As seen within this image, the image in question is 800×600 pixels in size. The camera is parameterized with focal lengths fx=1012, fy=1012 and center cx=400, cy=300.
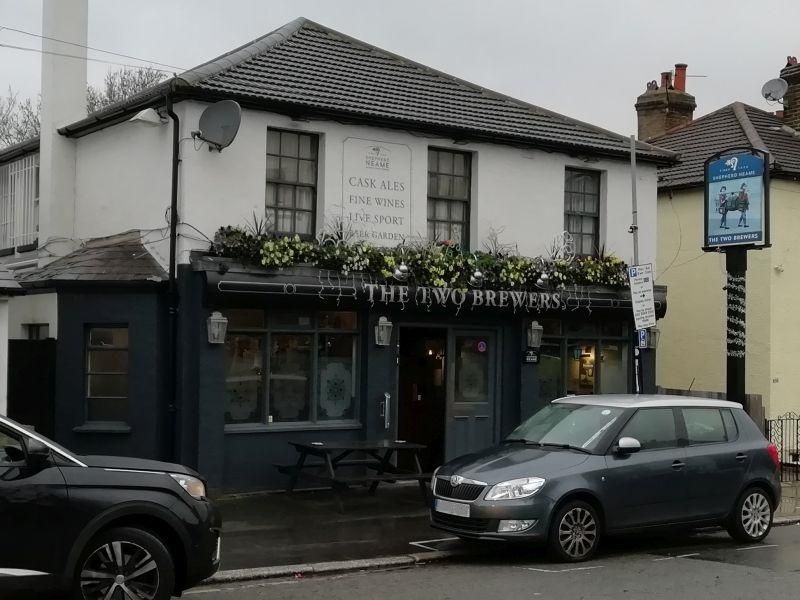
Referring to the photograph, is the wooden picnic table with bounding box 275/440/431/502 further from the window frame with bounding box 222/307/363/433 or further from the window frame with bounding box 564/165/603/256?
the window frame with bounding box 564/165/603/256

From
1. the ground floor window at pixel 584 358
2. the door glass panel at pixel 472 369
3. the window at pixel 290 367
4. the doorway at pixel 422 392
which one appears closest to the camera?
the window at pixel 290 367

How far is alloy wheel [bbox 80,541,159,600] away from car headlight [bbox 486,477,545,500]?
3.75m

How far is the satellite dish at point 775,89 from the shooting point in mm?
21688

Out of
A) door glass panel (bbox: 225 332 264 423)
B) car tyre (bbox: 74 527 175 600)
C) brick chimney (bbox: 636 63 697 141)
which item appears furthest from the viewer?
brick chimney (bbox: 636 63 697 141)


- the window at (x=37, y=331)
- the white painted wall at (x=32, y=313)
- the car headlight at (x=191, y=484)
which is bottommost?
the car headlight at (x=191, y=484)

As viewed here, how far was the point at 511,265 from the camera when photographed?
1584 centimetres

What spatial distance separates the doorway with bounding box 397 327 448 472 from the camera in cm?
1638

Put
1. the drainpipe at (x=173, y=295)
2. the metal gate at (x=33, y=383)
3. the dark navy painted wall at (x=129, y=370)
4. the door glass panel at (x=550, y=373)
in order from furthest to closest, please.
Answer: the door glass panel at (x=550, y=373)
the metal gate at (x=33, y=383)
the dark navy painted wall at (x=129, y=370)
the drainpipe at (x=173, y=295)

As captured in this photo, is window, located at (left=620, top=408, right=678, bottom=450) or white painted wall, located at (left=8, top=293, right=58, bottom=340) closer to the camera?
window, located at (left=620, top=408, right=678, bottom=450)

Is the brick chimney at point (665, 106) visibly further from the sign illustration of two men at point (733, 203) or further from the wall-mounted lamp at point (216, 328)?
the wall-mounted lamp at point (216, 328)

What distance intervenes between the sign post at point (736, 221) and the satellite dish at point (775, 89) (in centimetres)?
701

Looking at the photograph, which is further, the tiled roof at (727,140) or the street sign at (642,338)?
the tiled roof at (727,140)

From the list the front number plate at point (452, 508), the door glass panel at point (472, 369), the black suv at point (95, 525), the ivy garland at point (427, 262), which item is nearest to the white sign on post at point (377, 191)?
the ivy garland at point (427, 262)

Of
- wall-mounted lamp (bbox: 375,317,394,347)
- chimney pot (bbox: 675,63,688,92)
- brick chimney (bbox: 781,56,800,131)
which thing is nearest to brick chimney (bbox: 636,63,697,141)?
chimney pot (bbox: 675,63,688,92)
